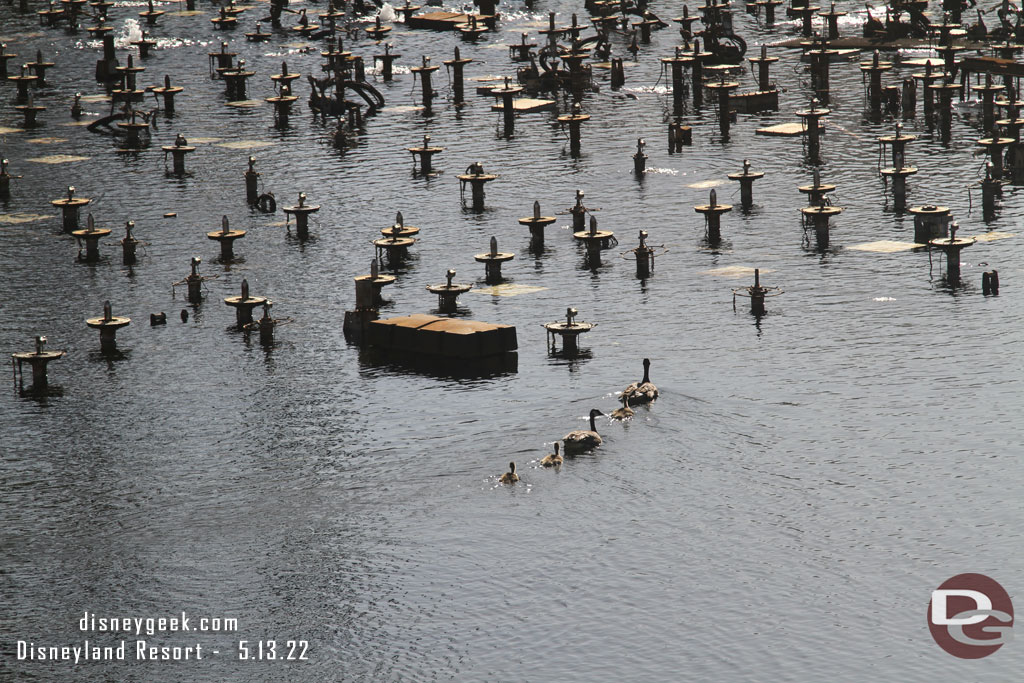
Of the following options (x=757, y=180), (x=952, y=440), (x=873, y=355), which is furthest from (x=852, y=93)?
(x=952, y=440)

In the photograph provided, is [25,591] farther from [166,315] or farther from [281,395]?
[166,315]

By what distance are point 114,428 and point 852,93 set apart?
8587cm

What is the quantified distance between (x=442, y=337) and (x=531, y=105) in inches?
2441

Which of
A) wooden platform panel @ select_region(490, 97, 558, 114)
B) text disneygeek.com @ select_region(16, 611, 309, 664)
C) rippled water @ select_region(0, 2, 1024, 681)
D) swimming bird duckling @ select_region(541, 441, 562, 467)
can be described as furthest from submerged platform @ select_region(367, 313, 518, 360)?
wooden platform panel @ select_region(490, 97, 558, 114)

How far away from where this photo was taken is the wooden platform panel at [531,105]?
5340 inches

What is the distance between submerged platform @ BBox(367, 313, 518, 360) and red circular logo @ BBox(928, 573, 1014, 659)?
28.5 metres

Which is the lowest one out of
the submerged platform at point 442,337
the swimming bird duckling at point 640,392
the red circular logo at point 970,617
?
the red circular logo at point 970,617

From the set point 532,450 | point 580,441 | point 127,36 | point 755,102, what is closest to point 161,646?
point 532,450

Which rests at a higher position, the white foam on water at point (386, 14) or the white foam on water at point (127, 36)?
the white foam on water at point (386, 14)

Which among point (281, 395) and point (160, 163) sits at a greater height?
point (160, 163)

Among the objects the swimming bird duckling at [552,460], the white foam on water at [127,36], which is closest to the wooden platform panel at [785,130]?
the swimming bird duckling at [552,460]

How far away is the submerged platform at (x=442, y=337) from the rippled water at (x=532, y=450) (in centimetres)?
161

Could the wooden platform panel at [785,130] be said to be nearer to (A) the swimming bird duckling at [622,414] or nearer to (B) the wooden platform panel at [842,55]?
(B) the wooden platform panel at [842,55]

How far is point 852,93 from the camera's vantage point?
13825 cm
